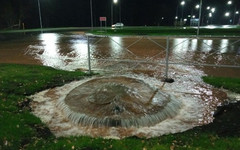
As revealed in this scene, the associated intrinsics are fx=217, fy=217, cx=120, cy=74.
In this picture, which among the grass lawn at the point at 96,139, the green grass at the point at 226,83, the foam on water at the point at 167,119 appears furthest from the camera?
the green grass at the point at 226,83

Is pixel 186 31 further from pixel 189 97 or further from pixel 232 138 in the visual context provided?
pixel 232 138

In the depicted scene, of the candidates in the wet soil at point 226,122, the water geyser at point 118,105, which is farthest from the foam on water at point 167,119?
the wet soil at point 226,122

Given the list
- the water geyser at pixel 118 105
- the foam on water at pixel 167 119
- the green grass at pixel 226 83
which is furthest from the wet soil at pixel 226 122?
the green grass at pixel 226 83

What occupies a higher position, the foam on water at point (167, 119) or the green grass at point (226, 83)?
the green grass at point (226, 83)

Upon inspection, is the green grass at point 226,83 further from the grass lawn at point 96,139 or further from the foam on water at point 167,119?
the grass lawn at point 96,139

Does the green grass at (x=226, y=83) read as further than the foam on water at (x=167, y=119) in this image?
Yes

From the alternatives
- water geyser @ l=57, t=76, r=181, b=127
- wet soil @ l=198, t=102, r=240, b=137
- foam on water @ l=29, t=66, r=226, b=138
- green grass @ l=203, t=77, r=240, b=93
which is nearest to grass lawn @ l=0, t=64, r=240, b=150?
wet soil @ l=198, t=102, r=240, b=137

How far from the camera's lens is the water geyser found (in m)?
6.50

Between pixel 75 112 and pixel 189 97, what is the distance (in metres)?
4.44

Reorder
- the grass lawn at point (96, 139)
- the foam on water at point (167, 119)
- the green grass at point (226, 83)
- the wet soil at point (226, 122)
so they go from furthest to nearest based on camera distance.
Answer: the green grass at point (226, 83), the foam on water at point (167, 119), the wet soil at point (226, 122), the grass lawn at point (96, 139)

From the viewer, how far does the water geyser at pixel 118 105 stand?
21.3ft

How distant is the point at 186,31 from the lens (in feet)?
117

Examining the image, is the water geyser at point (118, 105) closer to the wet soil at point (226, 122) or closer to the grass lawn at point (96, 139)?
the grass lawn at point (96, 139)

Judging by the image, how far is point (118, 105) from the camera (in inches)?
275
